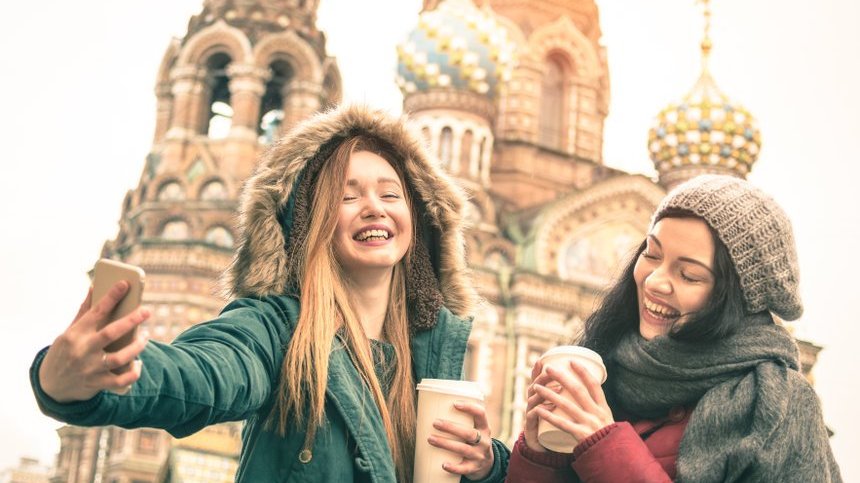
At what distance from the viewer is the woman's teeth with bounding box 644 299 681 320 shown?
8.78 feet

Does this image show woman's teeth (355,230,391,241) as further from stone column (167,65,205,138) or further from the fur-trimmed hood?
stone column (167,65,205,138)

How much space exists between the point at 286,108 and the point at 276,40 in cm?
86

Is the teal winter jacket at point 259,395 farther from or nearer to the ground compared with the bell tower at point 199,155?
nearer to the ground

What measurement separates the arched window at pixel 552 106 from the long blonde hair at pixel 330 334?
1744 cm

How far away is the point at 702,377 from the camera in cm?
255

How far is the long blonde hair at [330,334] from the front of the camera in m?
2.56

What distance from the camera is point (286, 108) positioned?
16.5m

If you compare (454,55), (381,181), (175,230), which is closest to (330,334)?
(381,181)

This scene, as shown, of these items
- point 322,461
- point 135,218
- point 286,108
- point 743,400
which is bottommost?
point 322,461

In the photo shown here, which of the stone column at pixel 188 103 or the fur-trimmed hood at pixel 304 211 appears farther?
the stone column at pixel 188 103

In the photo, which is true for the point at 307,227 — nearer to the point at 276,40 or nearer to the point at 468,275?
the point at 468,275

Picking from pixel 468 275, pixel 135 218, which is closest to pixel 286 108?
pixel 135 218

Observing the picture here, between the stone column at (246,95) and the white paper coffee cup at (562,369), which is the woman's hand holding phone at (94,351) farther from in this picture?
the stone column at (246,95)

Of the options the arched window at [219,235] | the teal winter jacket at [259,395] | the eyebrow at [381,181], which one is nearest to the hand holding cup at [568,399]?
the teal winter jacket at [259,395]
